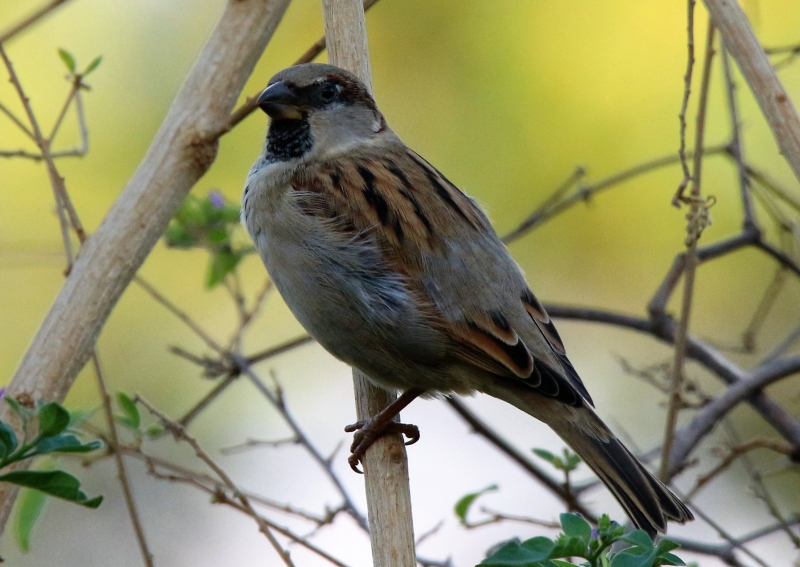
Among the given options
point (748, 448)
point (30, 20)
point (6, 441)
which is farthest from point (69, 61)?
point (748, 448)

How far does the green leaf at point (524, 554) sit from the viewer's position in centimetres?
178

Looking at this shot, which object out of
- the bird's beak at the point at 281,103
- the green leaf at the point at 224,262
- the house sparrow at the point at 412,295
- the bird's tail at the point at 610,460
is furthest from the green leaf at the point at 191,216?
the bird's tail at the point at 610,460

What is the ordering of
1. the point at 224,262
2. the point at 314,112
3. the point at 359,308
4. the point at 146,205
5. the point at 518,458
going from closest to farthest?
the point at 146,205
the point at 359,308
the point at 518,458
the point at 314,112
the point at 224,262

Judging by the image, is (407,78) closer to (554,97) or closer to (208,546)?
(554,97)

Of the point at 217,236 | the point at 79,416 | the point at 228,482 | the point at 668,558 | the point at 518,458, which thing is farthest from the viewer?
the point at 217,236

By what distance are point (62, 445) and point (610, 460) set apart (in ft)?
5.89

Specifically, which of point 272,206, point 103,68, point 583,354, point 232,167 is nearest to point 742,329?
point 583,354

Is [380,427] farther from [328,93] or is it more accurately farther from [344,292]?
[328,93]

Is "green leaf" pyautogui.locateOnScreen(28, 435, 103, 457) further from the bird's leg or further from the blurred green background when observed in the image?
the blurred green background

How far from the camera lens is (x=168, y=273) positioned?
5.89 m

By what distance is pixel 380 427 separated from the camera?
295 centimetres

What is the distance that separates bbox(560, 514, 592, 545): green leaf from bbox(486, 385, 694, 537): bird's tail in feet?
3.32

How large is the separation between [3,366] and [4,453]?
414 centimetres

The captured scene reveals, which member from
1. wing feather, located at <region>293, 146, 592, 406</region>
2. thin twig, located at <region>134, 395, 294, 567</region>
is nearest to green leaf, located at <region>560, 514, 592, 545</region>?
thin twig, located at <region>134, 395, 294, 567</region>
